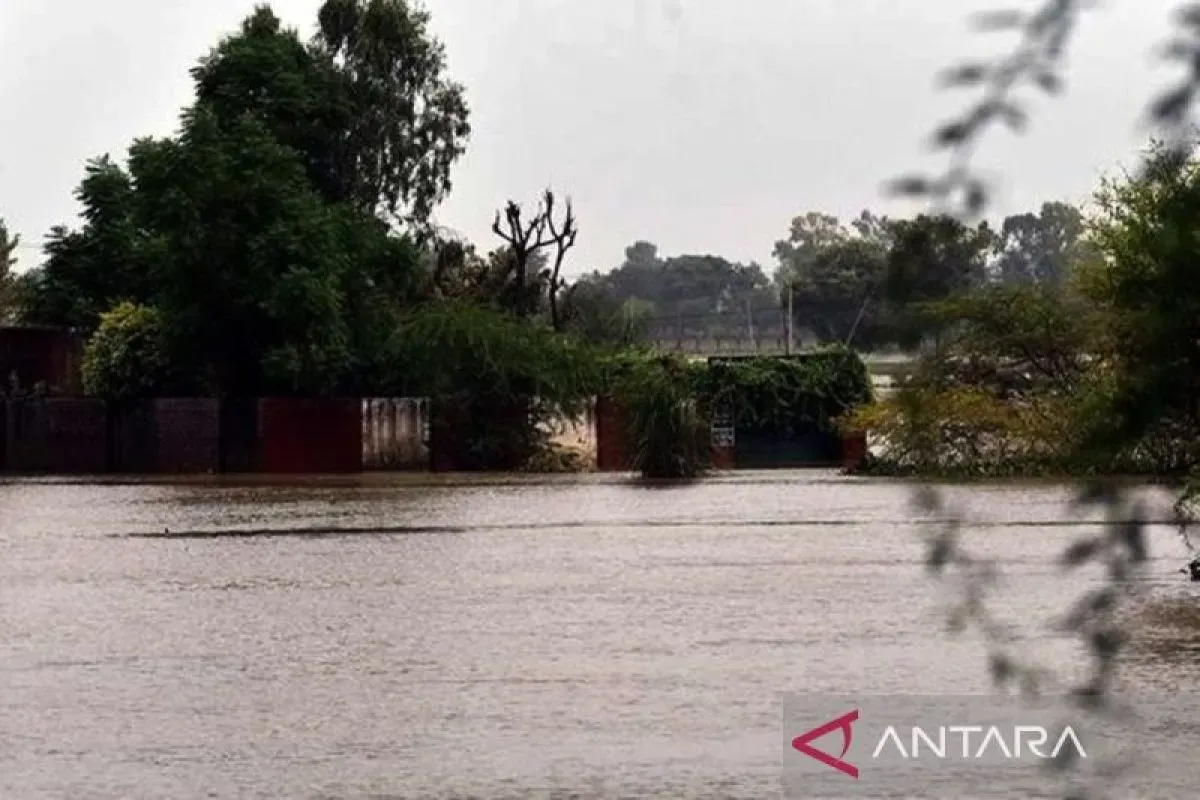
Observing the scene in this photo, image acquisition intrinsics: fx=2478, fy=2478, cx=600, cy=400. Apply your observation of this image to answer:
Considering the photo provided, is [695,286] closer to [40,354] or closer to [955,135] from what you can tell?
[40,354]

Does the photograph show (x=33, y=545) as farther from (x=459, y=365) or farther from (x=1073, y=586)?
(x=1073, y=586)

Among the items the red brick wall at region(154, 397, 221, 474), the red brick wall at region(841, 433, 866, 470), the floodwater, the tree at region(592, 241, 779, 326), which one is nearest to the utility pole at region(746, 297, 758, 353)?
the tree at region(592, 241, 779, 326)

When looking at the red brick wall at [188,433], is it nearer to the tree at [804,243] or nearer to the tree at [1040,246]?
the tree at [804,243]

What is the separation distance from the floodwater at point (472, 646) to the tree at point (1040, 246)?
0.26 metres

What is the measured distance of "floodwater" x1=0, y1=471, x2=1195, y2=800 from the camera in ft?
30.7

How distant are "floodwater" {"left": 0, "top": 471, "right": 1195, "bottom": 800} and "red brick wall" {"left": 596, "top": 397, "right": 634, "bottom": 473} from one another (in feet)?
41.0

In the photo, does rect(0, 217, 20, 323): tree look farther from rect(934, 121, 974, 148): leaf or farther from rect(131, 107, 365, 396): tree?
rect(934, 121, 974, 148): leaf

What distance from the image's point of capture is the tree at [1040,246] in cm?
228

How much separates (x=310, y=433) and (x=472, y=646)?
84.5ft

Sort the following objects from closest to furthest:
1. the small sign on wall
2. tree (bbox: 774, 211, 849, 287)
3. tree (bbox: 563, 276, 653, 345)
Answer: tree (bbox: 774, 211, 849, 287), the small sign on wall, tree (bbox: 563, 276, 653, 345)

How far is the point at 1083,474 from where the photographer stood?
7.99ft

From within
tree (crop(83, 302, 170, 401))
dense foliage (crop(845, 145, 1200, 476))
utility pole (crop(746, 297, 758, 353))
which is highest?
utility pole (crop(746, 297, 758, 353))

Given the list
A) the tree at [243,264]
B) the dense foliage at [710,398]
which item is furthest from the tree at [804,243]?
the tree at [243,264]

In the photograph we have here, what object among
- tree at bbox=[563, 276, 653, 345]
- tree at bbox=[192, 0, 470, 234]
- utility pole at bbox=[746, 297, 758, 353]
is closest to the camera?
tree at bbox=[563, 276, 653, 345]
